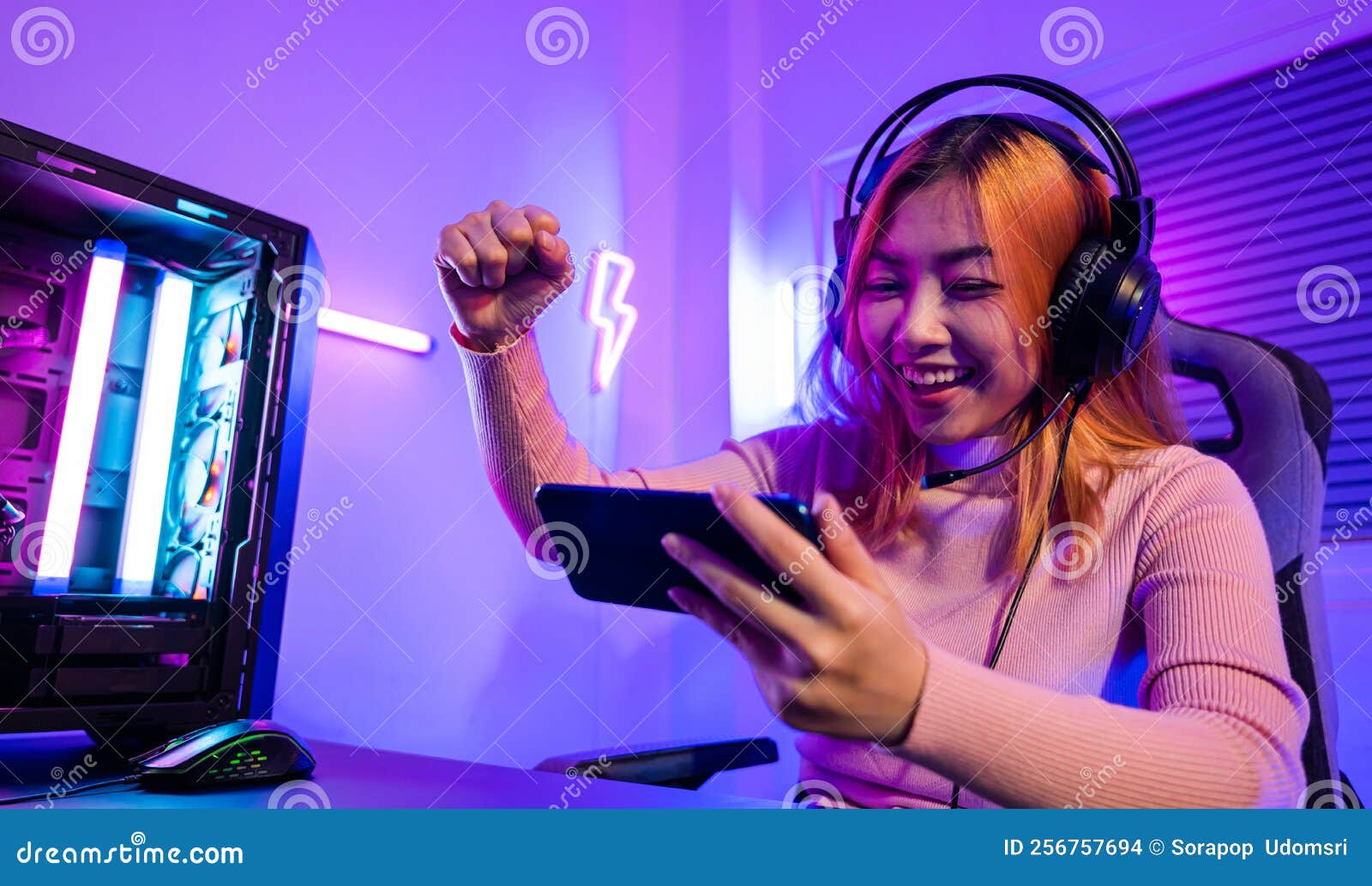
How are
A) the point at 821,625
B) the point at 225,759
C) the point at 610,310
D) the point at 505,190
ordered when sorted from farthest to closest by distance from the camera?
the point at 610,310
the point at 505,190
the point at 225,759
the point at 821,625

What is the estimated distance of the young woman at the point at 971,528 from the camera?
0.56 metres

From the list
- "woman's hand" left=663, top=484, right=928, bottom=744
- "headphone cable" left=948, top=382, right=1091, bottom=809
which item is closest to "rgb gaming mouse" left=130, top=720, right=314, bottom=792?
"woman's hand" left=663, top=484, right=928, bottom=744

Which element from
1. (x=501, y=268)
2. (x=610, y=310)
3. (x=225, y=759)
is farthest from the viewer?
(x=610, y=310)

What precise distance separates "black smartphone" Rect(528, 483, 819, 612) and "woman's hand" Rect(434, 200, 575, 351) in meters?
0.25

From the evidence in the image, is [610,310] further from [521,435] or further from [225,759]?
[225,759]

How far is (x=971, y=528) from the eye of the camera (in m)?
0.95

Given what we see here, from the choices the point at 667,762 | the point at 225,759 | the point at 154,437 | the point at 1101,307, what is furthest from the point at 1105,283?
the point at 154,437

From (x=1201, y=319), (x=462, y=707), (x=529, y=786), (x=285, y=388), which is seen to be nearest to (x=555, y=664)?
(x=462, y=707)

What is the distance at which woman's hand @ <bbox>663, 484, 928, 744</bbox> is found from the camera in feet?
1.65

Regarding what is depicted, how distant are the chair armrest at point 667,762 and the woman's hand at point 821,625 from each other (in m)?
0.38

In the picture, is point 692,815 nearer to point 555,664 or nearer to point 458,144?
point 555,664

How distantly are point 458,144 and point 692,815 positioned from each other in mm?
1512

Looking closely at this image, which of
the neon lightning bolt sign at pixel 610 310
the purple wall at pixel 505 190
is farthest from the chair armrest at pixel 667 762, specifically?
the neon lightning bolt sign at pixel 610 310

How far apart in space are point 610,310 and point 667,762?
119cm
